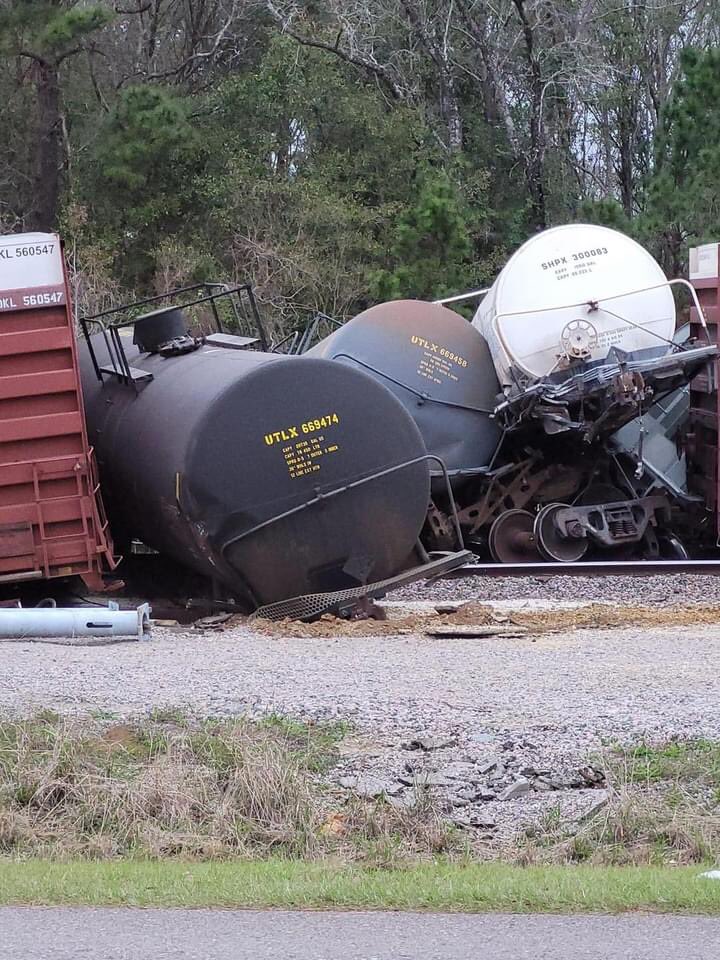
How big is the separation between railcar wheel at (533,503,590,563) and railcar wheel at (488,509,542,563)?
0.13m

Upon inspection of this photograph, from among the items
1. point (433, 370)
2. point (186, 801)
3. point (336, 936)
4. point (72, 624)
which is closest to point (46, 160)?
point (433, 370)

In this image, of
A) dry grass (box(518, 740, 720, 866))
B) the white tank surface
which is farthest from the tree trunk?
dry grass (box(518, 740, 720, 866))

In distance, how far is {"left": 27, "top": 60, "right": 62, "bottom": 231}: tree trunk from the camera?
1310 inches

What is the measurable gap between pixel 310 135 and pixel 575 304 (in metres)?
20.6

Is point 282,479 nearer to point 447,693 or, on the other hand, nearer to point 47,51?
point 447,693

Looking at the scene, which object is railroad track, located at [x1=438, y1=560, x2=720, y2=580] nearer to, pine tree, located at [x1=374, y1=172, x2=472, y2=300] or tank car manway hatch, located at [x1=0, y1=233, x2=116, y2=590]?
tank car manway hatch, located at [x1=0, y1=233, x2=116, y2=590]

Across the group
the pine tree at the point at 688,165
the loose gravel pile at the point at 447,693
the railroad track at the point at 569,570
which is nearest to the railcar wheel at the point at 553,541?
the railroad track at the point at 569,570

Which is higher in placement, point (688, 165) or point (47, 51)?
point (47, 51)

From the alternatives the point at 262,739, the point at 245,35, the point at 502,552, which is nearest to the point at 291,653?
the point at 262,739

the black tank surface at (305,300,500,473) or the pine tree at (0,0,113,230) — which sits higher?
the pine tree at (0,0,113,230)

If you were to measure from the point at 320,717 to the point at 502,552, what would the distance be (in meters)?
7.38

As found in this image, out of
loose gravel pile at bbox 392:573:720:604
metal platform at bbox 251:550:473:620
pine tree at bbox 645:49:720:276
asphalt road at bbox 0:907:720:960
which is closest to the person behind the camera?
asphalt road at bbox 0:907:720:960

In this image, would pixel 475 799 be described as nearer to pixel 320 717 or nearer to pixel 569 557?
pixel 320 717

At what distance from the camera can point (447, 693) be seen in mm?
7941
